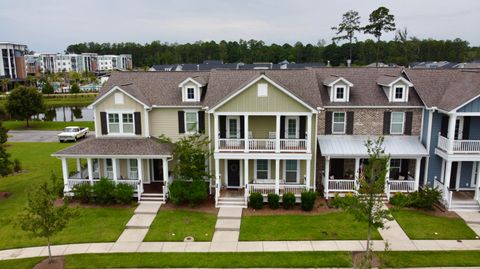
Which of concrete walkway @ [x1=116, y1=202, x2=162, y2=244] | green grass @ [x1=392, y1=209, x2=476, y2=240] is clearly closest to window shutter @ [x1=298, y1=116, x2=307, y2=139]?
green grass @ [x1=392, y1=209, x2=476, y2=240]

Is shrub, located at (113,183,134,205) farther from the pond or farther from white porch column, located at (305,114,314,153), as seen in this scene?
the pond

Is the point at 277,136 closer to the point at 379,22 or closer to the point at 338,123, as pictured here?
the point at 338,123

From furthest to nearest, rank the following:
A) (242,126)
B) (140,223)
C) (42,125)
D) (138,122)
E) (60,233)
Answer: (42,125) → (138,122) → (242,126) → (140,223) → (60,233)

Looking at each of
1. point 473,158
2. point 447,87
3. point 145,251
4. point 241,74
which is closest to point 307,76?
point 241,74

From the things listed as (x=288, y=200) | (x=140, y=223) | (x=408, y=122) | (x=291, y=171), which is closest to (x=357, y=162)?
(x=291, y=171)

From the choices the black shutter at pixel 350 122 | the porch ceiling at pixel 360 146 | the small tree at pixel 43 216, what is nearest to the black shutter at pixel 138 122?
the small tree at pixel 43 216
